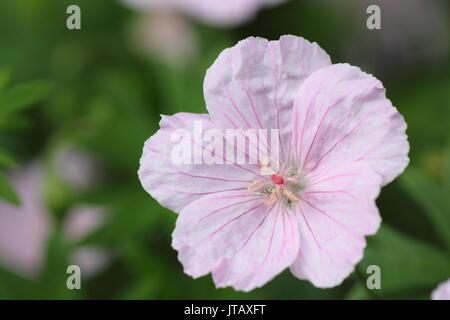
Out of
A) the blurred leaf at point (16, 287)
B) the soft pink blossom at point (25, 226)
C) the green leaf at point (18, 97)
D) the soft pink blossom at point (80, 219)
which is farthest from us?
the soft pink blossom at point (25, 226)

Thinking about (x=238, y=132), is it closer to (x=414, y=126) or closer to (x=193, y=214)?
(x=193, y=214)

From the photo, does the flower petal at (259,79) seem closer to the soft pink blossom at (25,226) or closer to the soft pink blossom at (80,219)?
the soft pink blossom at (80,219)

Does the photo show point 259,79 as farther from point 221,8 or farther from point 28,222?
point 28,222

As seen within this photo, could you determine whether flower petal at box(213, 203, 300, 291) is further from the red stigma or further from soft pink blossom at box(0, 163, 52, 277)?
soft pink blossom at box(0, 163, 52, 277)

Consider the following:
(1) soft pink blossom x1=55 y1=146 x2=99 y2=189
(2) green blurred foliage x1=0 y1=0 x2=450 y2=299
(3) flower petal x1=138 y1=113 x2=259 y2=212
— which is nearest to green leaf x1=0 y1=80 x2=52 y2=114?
(2) green blurred foliage x1=0 y1=0 x2=450 y2=299

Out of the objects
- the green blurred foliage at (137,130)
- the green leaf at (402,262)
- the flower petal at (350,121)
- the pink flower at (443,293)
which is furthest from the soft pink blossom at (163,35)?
the pink flower at (443,293)
